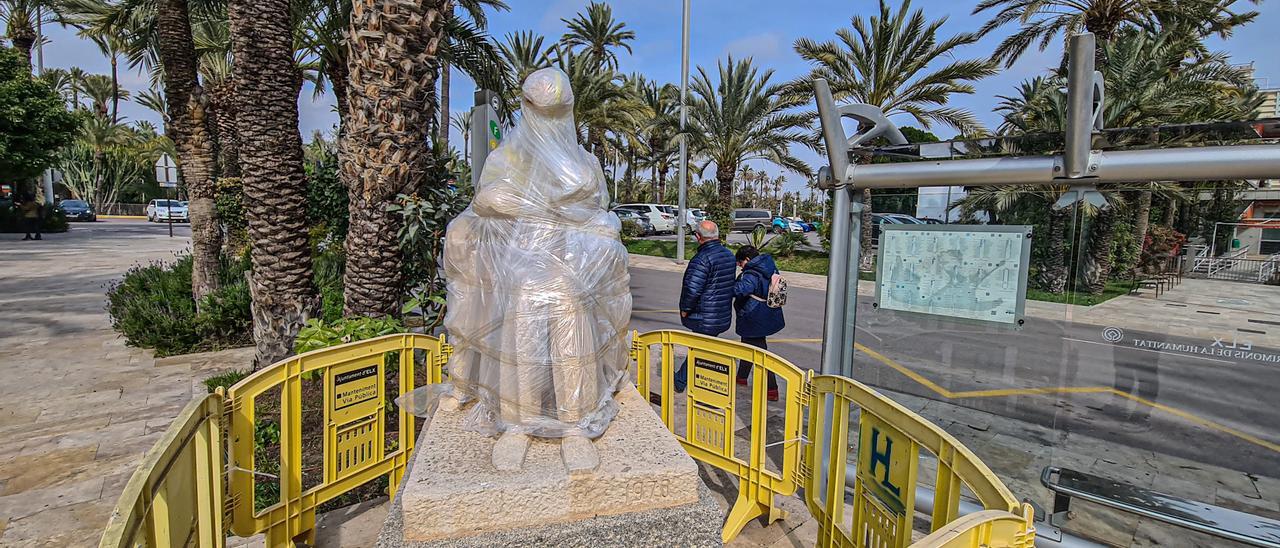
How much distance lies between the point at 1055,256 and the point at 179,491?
160 inches

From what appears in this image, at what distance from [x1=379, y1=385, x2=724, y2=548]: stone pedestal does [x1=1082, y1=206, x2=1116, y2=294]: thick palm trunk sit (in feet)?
7.84

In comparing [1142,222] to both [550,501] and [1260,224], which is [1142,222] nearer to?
[1260,224]

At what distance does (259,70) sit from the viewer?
615 cm

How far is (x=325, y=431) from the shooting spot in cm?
319

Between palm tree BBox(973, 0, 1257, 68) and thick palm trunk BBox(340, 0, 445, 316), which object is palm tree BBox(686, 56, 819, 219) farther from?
thick palm trunk BBox(340, 0, 445, 316)

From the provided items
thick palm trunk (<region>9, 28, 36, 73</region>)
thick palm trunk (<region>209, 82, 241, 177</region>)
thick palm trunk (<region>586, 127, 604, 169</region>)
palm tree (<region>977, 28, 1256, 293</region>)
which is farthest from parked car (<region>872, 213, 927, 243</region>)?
thick palm trunk (<region>9, 28, 36, 73</region>)

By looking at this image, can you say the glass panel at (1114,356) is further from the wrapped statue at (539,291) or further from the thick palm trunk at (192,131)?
the thick palm trunk at (192,131)

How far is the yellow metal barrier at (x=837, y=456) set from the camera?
1848 millimetres

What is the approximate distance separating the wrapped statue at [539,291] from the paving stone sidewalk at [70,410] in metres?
2.58

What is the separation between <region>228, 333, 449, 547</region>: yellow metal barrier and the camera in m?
2.72

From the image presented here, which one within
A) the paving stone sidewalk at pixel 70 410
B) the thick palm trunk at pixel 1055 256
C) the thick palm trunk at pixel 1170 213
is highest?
the thick palm trunk at pixel 1170 213

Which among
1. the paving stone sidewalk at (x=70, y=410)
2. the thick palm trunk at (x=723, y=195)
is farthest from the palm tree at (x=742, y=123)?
the paving stone sidewalk at (x=70, y=410)

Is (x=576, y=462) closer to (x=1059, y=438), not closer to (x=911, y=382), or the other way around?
(x=911, y=382)

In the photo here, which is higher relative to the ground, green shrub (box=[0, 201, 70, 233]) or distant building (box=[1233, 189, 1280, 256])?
distant building (box=[1233, 189, 1280, 256])
